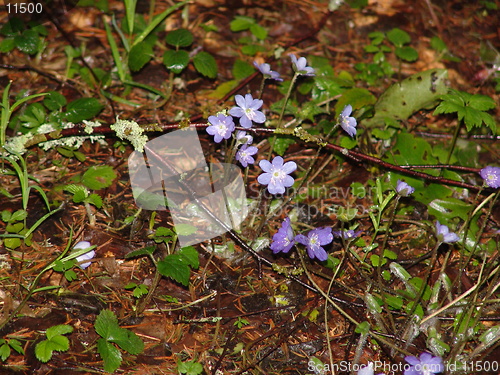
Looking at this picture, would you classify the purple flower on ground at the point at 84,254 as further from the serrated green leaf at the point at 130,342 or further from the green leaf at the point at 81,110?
the green leaf at the point at 81,110

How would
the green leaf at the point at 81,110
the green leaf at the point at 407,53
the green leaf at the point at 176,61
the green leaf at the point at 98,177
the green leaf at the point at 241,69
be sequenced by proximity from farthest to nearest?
the green leaf at the point at 407,53 → the green leaf at the point at 241,69 → the green leaf at the point at 176,61 → the green leaf at the point at 81,110 → the green leaf at the point at 98,177

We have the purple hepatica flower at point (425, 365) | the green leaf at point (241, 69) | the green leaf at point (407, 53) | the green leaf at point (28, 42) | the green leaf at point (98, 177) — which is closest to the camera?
the purple hepatica flower at point (425, 365)

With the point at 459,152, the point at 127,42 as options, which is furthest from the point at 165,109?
the point at 459,152

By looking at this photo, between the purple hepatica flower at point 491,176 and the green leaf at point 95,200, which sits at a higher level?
the purple hepatica flower at point 491,176

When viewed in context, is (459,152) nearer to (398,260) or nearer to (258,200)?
(398,260)

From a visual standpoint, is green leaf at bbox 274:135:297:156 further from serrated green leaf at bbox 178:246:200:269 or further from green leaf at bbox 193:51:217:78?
serrated green leaf at bbox 178:246:200:269

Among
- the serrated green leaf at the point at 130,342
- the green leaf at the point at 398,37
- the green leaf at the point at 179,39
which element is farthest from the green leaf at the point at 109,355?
the green leaf at the point at 398,37

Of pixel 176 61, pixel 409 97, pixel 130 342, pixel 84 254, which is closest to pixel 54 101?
pixel 176 61
